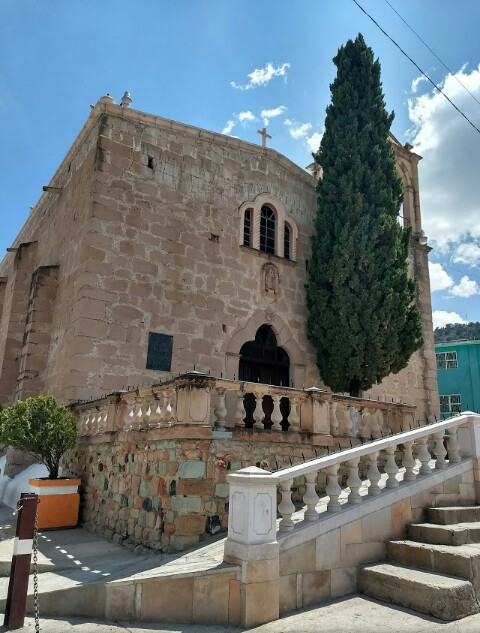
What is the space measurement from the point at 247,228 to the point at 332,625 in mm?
10754

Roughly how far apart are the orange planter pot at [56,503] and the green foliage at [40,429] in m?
0.39

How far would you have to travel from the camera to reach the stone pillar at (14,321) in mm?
13961

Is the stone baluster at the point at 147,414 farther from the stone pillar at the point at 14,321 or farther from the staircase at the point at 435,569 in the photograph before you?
the stone pillar at the point at 14,321

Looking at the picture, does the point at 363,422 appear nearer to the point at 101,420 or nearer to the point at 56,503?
the point at 101,420

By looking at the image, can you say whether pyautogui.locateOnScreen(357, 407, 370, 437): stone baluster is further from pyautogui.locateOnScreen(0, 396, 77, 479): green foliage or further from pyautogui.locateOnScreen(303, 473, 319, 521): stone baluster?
pyautogui.locateOnScreen(0, 396, 77, 479): green foliage

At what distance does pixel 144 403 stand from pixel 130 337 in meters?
3.97

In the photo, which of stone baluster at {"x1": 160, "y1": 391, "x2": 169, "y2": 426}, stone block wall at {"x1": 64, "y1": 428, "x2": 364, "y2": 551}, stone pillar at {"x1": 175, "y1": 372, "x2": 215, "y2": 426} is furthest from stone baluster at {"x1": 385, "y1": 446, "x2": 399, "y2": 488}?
stone baluster at {"x1": 160, "y1": 391, "x2": 169, "y2": 426}

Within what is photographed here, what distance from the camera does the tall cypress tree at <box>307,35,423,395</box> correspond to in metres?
12.9

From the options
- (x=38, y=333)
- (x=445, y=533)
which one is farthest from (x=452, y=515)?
(x=38, y=333)

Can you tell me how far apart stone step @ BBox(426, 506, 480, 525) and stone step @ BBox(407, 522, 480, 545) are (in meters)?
0.11

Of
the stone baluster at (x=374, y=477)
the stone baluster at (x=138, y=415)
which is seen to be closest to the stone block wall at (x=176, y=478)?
the stone baluster at (x=138, y=415)

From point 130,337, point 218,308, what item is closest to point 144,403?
point 130,337

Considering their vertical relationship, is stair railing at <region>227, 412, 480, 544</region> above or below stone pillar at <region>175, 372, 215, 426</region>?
below

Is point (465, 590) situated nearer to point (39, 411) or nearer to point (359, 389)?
point (39, 411)
